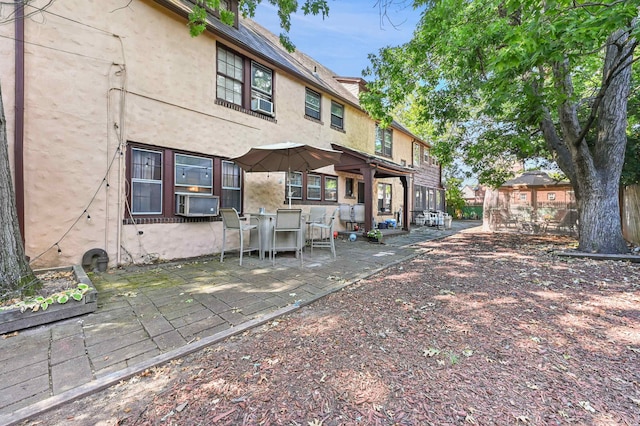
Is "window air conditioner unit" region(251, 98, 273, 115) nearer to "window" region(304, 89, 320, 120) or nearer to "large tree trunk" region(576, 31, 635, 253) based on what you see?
"window" region(304, 89, 320, 120)

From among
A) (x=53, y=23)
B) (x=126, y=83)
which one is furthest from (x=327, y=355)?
(x=53, y=23)

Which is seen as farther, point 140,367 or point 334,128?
point 334,128

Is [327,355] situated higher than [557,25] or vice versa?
[557,25]

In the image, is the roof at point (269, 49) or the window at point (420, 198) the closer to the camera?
the roof at point (269, 49)

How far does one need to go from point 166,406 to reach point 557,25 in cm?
625

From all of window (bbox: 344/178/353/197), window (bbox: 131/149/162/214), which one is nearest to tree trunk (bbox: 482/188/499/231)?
window (bbox: 344/178/353/197)

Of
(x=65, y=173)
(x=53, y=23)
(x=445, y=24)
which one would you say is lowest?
(x=65, y=173)

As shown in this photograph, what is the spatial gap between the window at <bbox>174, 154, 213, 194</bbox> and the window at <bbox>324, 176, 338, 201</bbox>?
4704 millimetres

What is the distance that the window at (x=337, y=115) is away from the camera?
10773 mm

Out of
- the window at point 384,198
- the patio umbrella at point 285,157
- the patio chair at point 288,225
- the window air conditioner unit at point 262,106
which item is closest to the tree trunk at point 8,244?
the patio umbrella at point 285,157

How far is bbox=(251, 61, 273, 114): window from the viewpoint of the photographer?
770 cm

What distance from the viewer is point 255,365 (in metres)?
2.29

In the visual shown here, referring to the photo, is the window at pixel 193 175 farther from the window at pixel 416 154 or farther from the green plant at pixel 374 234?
the window at pixel 416 154

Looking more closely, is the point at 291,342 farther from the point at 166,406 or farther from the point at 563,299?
the point at 563,299
